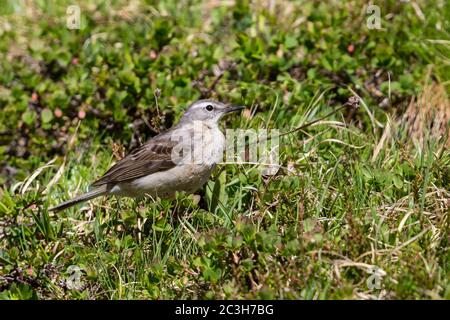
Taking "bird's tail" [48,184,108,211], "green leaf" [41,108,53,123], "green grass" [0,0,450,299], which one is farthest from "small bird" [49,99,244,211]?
"green leaf" [41,108,53,123]

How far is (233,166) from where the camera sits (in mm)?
7176

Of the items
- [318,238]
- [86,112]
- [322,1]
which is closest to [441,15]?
[322,1]

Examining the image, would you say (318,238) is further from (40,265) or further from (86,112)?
(86,112)

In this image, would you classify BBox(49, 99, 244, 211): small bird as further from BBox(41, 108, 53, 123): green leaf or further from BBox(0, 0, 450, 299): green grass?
BBox(41, 108, 53, 123): green leaf

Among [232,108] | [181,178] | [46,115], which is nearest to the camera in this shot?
[181,178]

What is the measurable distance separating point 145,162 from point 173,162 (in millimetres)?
265

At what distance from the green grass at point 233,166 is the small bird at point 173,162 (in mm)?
158

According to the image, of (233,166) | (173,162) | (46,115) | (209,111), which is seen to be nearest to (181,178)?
(173,162)

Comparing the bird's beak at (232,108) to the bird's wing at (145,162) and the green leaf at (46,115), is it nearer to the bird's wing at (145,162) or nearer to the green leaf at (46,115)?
the bird's wing at (145,162)

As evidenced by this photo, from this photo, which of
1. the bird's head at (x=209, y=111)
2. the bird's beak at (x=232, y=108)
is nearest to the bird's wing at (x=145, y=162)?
the bird's head at (x=209, y=111)

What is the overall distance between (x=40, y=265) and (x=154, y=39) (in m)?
3.51

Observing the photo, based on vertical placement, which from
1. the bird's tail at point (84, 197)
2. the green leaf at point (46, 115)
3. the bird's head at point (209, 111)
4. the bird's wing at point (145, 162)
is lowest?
the bird's tail at point (84, 197)

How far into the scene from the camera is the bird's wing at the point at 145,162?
7293 millimetres

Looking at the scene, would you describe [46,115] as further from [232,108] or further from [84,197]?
[232,108]
